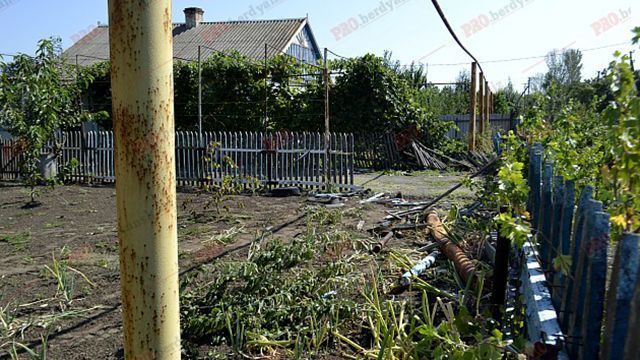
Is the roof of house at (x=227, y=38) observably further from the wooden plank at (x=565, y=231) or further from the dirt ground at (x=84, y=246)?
the wooden plank at (x=565, y=231)

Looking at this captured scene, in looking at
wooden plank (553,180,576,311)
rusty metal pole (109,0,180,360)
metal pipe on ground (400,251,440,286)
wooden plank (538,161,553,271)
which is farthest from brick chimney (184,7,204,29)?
rusty metal pole (109,0,180,360)

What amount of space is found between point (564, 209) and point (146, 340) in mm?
1883

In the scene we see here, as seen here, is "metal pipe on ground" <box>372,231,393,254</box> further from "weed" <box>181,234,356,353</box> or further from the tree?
the tree

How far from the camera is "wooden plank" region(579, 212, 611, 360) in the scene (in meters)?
1.64

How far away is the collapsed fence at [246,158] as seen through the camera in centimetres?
1123

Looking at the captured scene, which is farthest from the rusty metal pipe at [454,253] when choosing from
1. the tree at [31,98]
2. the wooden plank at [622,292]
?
the tree at [31,98]

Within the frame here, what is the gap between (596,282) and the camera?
1.65m

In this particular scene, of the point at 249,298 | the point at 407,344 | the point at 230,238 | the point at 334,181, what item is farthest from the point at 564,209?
the point at 334,181

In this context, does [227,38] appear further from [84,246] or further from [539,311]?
[539,311]

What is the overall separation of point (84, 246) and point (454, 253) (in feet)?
13.9

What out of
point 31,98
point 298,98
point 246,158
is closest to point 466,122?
point 298,98

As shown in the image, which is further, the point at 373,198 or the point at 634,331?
the point at 373,198

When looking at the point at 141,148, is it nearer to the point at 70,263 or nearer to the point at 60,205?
the point at 70,263

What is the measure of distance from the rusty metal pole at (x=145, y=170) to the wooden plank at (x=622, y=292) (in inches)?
44.8
